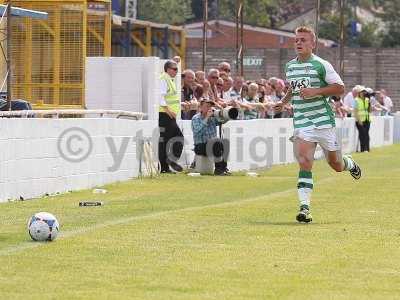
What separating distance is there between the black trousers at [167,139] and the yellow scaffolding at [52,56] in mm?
2054

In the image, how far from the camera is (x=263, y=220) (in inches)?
599

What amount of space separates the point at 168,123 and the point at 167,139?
0.93 ft

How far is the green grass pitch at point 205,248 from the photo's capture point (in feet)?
31.5

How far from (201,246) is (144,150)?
11841 mm

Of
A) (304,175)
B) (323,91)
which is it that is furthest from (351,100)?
(304,175)

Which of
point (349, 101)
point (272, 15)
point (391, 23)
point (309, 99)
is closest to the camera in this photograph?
point (309, 99)

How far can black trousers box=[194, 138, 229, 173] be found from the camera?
2533 cm

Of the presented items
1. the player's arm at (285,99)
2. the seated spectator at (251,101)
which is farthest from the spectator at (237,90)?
the player's arm at (285,99)

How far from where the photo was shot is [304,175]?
15289 mm

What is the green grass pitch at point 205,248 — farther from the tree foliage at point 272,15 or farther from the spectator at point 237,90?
the tree foliage at point 272,15

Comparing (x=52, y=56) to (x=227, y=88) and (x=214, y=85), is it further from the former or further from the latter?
(x=227, y=88)

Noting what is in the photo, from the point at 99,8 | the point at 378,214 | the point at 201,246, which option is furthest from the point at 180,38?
the point at 201,246

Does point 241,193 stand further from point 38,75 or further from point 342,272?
point 342,272

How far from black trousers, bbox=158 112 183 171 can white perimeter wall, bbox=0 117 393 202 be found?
186mm
